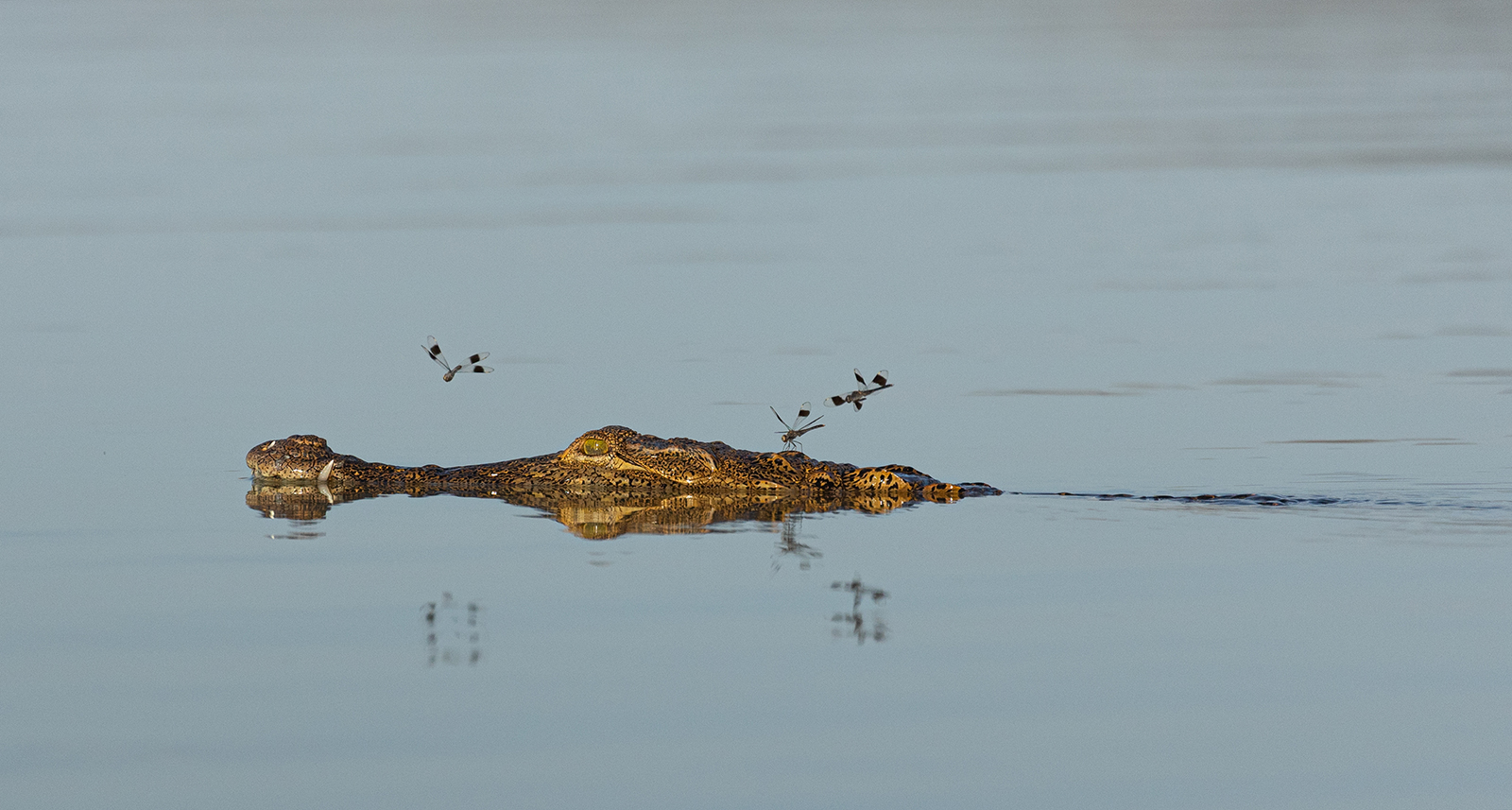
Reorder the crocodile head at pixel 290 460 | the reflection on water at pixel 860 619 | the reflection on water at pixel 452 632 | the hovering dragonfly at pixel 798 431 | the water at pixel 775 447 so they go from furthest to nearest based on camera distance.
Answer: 1. the hovering dragonfly at pixel 798 431
2. the crocodile head at pixel 290 460
3. the reflection on water at pixel 860 619
4. the reflection on water at pixel 452 632
5. the water at pixel 775 447

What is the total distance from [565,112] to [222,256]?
17.9 metres

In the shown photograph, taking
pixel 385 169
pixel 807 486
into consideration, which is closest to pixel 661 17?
pixel 385 169

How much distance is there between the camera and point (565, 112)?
4144 centimetres

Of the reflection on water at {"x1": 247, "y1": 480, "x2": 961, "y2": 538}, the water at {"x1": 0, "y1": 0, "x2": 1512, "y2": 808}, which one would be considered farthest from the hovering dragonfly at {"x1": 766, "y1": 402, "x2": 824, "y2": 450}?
the reflection on water at {"x1": 247, "y1": 480, "x2": 961, "y2": 538}

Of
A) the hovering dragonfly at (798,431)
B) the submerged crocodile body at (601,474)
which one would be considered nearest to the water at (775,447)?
the submerged crocodile body at (601,474)

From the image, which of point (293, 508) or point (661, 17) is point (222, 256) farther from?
point (661, 17)

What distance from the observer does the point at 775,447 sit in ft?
48.4

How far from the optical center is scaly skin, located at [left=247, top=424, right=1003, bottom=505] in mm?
13547

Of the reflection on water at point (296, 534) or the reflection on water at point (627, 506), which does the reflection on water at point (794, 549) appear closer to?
the reflection on water at point (627, 506)

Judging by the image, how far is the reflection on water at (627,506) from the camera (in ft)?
41.5

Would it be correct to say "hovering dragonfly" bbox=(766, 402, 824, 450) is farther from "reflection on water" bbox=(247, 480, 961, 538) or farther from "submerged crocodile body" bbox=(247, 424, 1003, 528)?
"reflection on water" bbox=(247, 480, 961, 538)

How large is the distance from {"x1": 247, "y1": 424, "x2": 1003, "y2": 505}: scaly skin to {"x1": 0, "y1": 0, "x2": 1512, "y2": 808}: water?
1.14 ft

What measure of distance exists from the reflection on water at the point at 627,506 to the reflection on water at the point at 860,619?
181 cm

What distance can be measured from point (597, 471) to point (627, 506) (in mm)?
576
